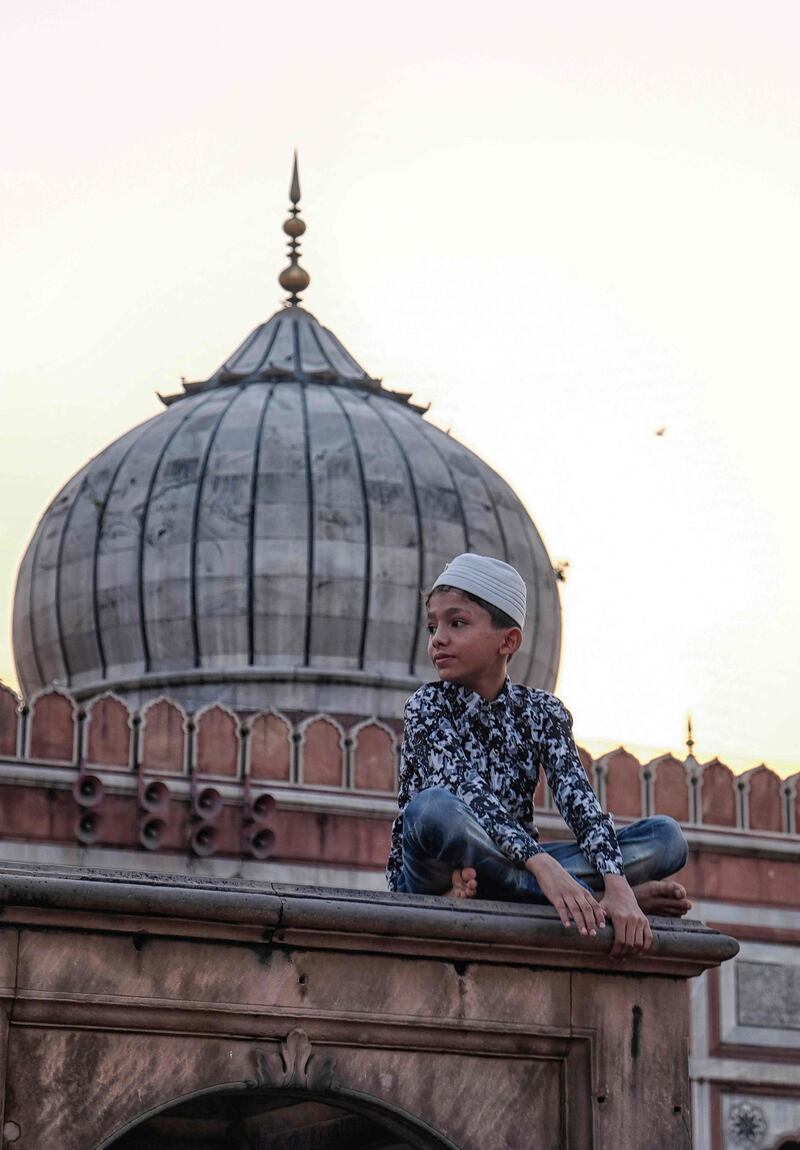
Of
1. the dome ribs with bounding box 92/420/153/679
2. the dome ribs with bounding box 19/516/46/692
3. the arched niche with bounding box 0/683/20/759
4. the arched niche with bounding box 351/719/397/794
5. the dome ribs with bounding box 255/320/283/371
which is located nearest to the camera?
the arched niche with bounding box 0/683/20/759

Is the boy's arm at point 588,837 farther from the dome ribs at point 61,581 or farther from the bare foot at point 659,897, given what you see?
the dome ribs at point 61,581

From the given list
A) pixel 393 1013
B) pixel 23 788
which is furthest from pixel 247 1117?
pixel 23 788

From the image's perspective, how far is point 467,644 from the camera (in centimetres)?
465

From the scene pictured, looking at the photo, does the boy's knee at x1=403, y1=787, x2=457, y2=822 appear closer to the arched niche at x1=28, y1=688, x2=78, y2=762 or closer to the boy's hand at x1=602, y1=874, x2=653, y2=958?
the boy's hand at x1=602, y1=874, x2=653, y2=958

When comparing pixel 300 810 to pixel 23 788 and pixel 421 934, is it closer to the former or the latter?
pixel 23 788

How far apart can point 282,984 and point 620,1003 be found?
0.61m

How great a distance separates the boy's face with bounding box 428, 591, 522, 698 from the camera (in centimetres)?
464

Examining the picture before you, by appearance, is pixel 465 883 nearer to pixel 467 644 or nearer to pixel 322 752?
pixel 467 644

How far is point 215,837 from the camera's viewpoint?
575 inches

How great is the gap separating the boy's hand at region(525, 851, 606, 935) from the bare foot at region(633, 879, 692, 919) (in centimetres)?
18

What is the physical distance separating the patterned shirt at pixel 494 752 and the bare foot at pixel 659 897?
0.47ft

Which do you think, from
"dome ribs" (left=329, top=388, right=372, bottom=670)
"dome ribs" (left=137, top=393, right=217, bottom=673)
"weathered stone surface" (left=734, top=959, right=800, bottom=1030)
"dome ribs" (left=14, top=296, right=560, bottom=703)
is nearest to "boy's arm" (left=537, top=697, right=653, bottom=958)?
"weathered stone surface" (left=734, top=959, right=800, bottom=1030)

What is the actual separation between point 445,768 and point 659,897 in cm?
44

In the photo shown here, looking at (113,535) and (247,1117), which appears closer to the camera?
(247,1117)
